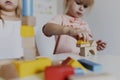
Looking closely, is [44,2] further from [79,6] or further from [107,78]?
[107,78]

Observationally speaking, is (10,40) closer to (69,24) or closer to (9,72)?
(9,72)

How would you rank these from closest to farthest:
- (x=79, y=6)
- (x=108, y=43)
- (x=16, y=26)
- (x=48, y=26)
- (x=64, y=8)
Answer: (x=16, y=26) < (x=48, y=26) < (x=79, y=6) < (x=64, y=8) < (x=108, y=43)

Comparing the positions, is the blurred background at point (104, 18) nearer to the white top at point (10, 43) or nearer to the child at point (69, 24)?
the child at point (69, 24)

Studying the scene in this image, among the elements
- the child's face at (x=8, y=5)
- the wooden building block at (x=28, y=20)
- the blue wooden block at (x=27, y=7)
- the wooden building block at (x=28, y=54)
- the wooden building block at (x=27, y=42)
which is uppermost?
the child's face at (x=8, y=5)

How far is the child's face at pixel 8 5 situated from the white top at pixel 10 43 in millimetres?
226

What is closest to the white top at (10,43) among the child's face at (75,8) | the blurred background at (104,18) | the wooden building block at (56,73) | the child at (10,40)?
the child at (10,40)

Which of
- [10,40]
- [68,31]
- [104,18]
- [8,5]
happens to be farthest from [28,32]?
[104,18]

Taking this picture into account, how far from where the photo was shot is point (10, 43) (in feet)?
1.27

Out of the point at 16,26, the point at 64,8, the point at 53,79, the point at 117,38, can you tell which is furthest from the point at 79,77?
the point at 117,38

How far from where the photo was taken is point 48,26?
2.16 ft

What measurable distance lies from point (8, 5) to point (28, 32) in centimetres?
42

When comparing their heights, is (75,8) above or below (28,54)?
above

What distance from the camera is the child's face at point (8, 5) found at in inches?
24.7

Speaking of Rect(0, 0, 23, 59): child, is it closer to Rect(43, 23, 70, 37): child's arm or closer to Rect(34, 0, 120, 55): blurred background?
Rect(43, 23, 70, 37): child's arm
